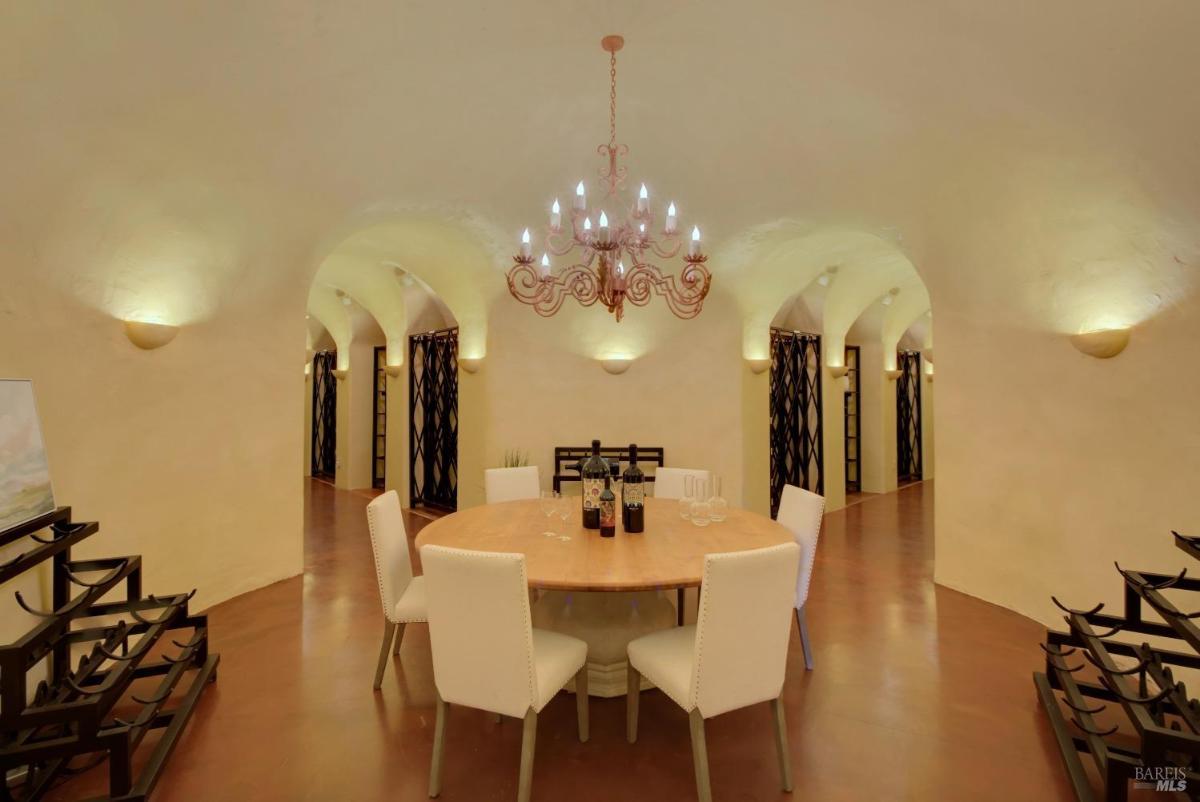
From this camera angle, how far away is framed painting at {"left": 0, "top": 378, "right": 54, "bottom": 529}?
197cm

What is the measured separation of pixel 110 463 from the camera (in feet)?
9.61

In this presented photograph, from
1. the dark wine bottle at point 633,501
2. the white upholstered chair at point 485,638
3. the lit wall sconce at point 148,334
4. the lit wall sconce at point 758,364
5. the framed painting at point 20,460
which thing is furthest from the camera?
the lit wall sconce at point 758,364

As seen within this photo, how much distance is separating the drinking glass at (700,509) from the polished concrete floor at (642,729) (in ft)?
2.50

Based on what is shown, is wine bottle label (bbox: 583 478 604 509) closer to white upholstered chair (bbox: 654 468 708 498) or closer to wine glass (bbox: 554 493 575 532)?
wine glass (bbox: 554 493 575 532)

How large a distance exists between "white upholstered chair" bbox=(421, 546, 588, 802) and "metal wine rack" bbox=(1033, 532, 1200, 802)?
164 cm

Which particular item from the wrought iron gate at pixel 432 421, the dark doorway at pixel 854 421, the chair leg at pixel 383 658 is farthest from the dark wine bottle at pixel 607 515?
the dark doorway at pixel 854 421

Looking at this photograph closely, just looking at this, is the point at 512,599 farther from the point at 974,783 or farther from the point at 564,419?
the point at 564,419

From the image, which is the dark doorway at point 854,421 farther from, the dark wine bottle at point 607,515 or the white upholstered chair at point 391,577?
the white upholstered chair at point 391,577

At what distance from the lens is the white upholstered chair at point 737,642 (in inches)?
66.7

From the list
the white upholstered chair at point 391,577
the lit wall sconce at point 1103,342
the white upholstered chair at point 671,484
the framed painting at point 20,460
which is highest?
the lit wall sconce at point 1103,342

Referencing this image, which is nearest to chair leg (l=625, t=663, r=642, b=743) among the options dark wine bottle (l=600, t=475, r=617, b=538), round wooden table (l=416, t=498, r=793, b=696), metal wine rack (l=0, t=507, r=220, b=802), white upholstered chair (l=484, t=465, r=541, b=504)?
round wooden table (l=416, t=498, r=793, b=696)

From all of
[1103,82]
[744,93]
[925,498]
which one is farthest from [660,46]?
[925,498]

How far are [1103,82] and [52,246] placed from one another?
174 inches

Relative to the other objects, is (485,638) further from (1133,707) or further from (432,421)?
(432,421)
